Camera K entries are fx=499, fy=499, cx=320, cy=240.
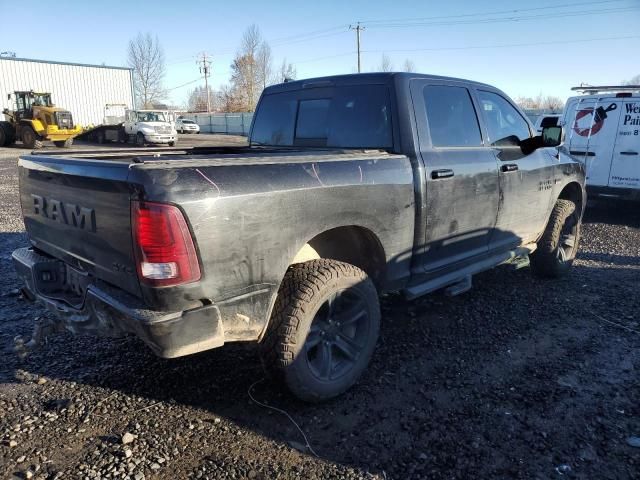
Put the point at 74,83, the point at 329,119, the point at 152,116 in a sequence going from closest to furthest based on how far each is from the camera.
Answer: the point at 329,119
the point at 152,116
the point at 74,83

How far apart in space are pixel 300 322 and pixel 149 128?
2765 centimetres

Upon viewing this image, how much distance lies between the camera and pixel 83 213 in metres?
2.62

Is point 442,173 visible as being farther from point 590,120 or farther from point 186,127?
point 186,127

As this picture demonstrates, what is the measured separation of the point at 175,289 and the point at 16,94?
96.6ft

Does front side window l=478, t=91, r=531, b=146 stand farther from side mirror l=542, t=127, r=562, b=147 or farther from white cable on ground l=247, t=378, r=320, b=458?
white cable on ground l=247, t=378, r=320, b=458

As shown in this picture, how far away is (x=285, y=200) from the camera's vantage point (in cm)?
263

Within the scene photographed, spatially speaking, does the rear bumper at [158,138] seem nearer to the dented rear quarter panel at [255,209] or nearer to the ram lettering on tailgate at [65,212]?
the ram lettering on tailgate at [65,212]

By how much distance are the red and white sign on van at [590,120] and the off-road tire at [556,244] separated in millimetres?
3790

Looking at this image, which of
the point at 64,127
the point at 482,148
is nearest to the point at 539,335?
the point at 482,148

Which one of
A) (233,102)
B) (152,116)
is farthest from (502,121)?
(233,102)

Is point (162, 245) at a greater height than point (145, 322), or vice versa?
point (162, 245)

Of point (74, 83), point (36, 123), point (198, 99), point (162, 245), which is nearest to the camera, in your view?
A: point (162, 245)

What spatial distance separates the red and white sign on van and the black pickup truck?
16.0ft

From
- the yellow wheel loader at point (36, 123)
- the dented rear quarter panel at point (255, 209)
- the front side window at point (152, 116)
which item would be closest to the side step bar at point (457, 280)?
the dented rear quarter panel at point (255, 209)
